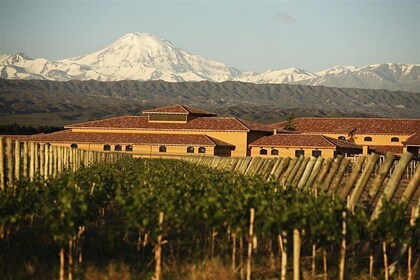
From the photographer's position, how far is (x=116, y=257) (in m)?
15.1

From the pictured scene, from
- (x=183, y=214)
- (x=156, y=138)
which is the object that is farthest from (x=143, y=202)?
(x=156, y=138)

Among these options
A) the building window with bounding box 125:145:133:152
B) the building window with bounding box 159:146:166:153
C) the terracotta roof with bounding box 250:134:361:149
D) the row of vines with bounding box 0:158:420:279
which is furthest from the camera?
the building window with bounding box 125:145:133:152

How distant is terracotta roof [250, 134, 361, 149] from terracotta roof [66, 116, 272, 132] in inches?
97.0

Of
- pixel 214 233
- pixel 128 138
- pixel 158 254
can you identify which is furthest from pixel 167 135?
pixel 158 254

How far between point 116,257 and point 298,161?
11.1 meters

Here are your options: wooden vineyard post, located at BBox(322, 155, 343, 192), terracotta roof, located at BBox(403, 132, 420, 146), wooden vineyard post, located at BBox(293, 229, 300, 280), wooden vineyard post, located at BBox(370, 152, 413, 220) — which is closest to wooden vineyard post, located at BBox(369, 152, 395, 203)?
wooden vineyard post, located at BBox(370, 152, 413, 220)

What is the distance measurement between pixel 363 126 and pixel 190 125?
20.0m

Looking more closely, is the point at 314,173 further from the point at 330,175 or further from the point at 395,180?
the point at 395,180

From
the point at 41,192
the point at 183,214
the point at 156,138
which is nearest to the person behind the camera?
the point at 183,214

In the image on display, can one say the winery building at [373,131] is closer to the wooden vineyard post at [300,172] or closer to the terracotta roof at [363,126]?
the terracotta roof at [363,126]

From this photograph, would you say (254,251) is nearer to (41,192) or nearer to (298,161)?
(41,192)

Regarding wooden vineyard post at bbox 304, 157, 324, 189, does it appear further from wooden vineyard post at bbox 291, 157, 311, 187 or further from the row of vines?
the row of vines

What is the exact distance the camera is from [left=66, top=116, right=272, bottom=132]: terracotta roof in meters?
74.1

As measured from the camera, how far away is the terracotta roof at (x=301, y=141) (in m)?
67.4
